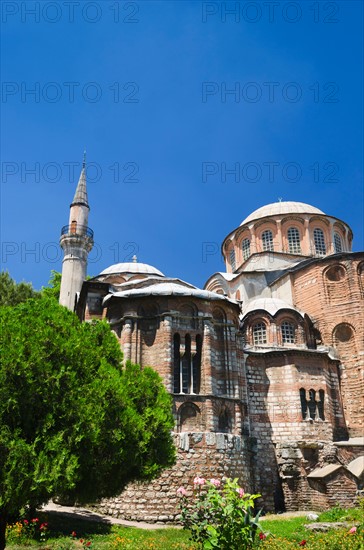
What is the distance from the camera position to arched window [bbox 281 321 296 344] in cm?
2081

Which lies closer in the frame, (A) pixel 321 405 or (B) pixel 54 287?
(A) pixel 321 405

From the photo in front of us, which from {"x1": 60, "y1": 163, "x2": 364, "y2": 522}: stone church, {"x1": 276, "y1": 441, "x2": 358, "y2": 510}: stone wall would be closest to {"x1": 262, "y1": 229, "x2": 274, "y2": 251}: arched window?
{"x1": 60, "y1": 163, "x2": 364, "y2": 522}: stone church

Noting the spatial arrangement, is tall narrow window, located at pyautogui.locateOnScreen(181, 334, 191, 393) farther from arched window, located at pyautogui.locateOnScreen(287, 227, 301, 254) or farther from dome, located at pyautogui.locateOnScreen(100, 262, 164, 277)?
arched window, located at pyautogui.locateOnScreen(287, 227, 301, 254)

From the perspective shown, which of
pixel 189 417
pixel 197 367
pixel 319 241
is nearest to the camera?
pixel 189 417

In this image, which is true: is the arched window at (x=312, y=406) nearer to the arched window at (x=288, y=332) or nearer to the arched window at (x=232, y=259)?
the arched window at (x=288, y=332)

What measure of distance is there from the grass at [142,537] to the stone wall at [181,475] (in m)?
1.63

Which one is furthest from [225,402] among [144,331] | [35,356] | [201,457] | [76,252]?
[76,252]

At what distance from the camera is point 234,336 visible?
17.1 metres

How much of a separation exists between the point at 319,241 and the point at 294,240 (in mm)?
1357

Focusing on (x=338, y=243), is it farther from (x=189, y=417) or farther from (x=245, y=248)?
(x=189, y=417)

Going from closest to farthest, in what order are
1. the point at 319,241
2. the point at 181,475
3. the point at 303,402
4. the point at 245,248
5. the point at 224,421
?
the point at 181,475 < the point at 224,421 < the point at 303,402 < the point at 319,241 < the point at 245,248

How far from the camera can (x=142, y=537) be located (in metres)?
10.7

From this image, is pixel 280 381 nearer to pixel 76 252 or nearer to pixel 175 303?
pixel 175 303

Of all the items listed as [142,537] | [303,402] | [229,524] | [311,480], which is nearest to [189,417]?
[142,537]
